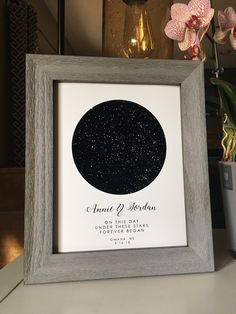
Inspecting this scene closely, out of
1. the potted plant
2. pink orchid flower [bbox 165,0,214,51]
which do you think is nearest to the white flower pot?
the potted plant

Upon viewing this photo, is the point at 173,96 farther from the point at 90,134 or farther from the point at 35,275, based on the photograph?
the point at 35,275

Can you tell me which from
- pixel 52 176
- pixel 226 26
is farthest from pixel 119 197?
pixel 226 26

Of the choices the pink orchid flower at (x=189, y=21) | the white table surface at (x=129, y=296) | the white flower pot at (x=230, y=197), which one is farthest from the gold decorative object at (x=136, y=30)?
the white table surface at (x=129, y=296)

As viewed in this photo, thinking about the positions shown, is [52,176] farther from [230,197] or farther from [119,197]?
[230,197]

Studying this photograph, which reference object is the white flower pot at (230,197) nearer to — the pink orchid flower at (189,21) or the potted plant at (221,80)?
the potted plant at (221,80)

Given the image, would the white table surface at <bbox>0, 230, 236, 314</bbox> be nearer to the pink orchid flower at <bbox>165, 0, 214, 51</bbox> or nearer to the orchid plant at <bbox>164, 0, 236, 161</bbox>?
the orchid plant at <bbox>164, 0, 236, 161</bbox>
